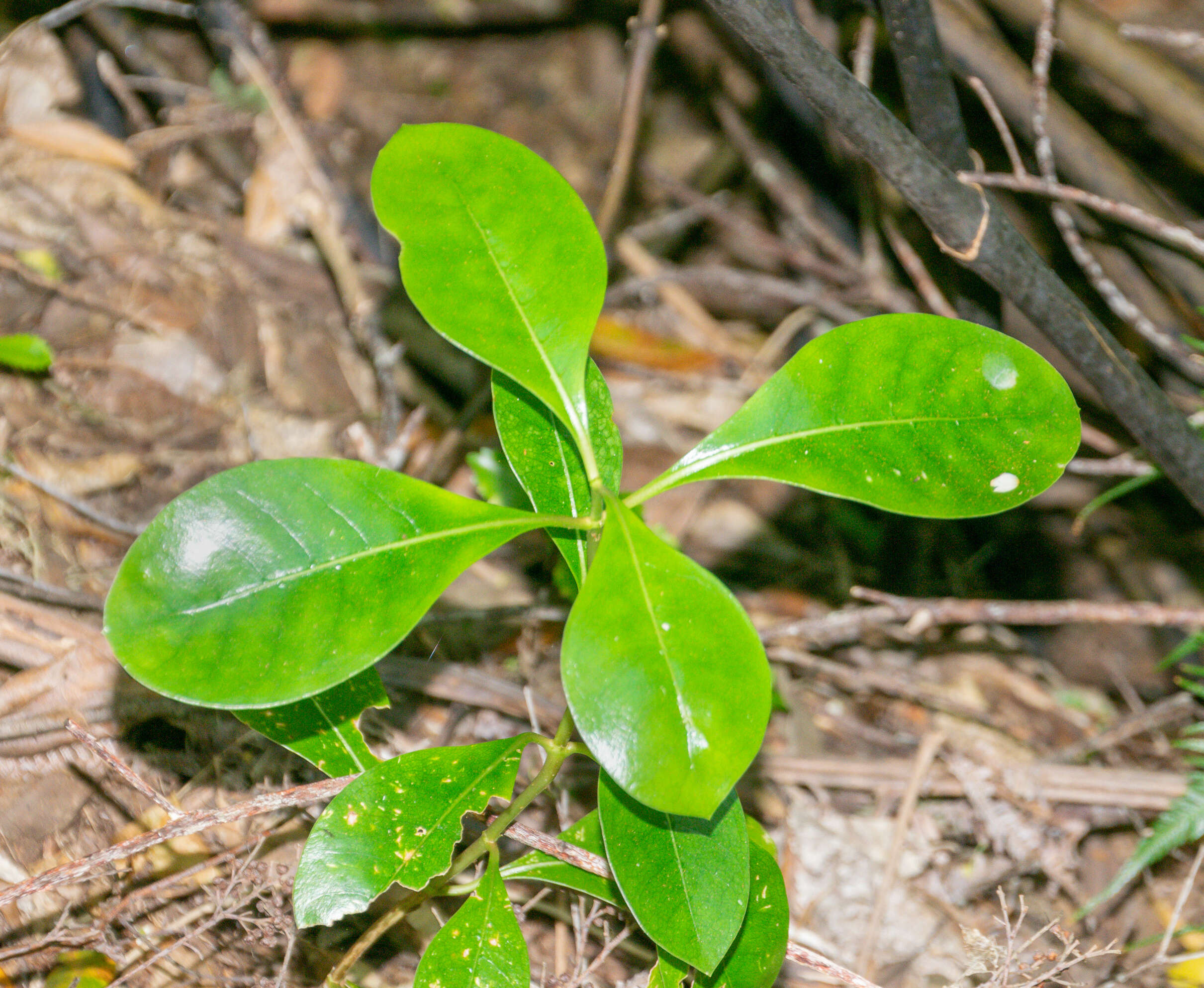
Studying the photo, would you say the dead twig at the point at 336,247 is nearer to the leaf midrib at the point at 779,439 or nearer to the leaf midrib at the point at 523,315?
the leaf midrib at the point at 523,315

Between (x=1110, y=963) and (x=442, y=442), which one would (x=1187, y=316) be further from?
(x=442, y=442)

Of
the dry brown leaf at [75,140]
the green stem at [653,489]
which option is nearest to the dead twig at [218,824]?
the green stem at [653,489]

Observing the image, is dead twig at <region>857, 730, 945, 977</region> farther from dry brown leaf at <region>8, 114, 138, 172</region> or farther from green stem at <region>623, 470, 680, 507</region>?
dry brown leaf at <region>8, 114, 138, 172</region>

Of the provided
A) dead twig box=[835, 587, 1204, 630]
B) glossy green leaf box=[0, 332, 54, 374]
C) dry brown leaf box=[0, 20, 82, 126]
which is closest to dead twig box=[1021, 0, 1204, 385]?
dead twig box=[835, 587, 1204, 630]

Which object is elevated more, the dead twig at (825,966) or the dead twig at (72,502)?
the dead twig at (72,502)

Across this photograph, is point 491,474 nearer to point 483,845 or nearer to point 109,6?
point 483,845

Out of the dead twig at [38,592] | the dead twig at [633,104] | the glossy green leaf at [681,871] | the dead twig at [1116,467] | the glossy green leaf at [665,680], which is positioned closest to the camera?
the glossy green leaf at [665,680]

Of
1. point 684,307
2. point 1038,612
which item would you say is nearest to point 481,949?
point 1038,612
